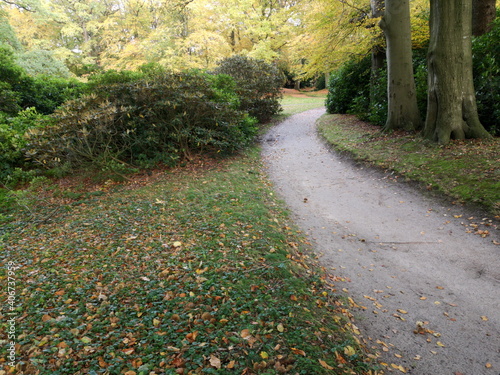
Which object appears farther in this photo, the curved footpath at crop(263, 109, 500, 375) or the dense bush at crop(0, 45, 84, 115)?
the dense bush at crop(0, 45, 84, 115)

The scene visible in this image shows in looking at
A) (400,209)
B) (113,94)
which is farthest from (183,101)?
(400,209)

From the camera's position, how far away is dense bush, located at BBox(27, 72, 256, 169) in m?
6.32

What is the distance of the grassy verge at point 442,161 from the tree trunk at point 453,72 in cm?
42

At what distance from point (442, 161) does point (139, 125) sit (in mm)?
7197

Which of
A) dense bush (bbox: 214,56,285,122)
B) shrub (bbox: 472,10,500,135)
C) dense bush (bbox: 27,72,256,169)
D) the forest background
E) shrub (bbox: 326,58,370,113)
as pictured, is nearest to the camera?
dense bush (bbox: 27,72,256,169)

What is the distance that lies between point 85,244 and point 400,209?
545cm

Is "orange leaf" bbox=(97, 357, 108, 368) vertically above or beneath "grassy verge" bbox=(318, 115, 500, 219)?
beneath

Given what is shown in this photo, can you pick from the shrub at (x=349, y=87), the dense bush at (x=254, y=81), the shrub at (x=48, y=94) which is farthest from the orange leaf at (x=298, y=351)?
the dense bush at (x=254, y=81)

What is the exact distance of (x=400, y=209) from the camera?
219 inches

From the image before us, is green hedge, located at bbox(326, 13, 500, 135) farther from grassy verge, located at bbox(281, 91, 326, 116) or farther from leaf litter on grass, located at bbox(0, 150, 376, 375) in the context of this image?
leaf litter on grass, located at bbox(0, 150, 376, 375)

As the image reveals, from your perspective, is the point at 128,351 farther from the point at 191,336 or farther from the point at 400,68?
the point at 400,68

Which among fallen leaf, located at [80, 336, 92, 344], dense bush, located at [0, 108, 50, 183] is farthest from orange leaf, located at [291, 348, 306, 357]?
dense bush, located at [0, 108, 50, 183]

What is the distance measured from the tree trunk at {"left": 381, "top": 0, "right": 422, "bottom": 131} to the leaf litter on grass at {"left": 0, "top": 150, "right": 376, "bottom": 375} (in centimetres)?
621

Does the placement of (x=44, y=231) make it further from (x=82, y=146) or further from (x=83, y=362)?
(x=83, y=362)
